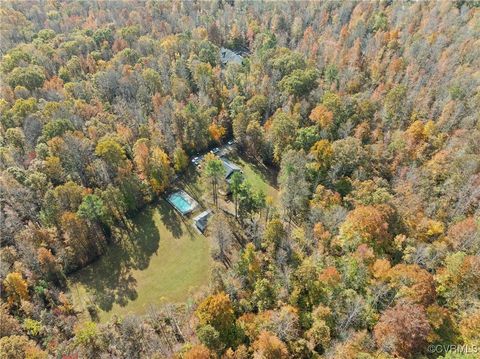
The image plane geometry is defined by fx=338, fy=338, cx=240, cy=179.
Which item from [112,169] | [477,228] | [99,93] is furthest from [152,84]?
[477,228]

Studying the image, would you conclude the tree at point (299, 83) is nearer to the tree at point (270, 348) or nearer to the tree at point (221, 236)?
the tree at point (221, 236)

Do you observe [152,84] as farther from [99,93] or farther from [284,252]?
[284,252]

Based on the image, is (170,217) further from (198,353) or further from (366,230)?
(366,230)

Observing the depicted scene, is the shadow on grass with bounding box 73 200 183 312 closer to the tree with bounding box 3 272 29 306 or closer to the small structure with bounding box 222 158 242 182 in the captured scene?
the tree with bounding box 3 272 29 306

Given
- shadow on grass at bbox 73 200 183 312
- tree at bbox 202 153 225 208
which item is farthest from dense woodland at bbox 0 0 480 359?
shadow on grass at bbox 73 200 183 312

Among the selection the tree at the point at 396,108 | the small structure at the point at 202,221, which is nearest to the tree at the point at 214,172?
the small structure at the point at 202,221
